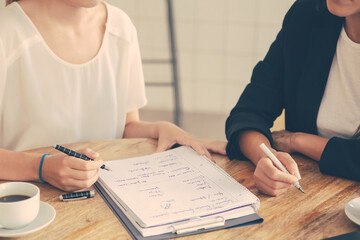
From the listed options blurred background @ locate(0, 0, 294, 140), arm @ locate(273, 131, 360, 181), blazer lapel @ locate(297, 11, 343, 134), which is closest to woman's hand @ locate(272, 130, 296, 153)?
arm @ locate(273, 131, 360, 181)

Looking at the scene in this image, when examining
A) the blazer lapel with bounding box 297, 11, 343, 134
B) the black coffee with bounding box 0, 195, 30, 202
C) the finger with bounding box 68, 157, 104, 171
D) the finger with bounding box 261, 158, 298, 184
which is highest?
the blazer lapel with bounding box 297, 11, 343, 134

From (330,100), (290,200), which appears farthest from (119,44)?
(290,200)

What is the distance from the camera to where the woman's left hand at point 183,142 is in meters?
1.42

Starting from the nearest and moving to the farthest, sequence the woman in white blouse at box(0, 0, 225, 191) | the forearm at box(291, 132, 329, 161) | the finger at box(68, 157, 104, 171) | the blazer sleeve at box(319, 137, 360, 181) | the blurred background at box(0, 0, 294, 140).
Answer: the finger at box(68, 157, 104, 171) → the blazer sleeve at box(319, 137, 360, 181) → the forearm at box(291, 132, 329, 161) → the woman in white blouse at box(0, 0, 225, 191) → the blurred background at box(0, 0, 294, 140)

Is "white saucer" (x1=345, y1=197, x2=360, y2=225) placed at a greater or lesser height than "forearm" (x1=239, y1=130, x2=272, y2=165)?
lesser

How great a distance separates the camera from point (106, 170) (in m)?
1.28

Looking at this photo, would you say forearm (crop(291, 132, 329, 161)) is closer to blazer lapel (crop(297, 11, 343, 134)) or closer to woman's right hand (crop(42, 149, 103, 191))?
blazer lapel (crop(297, 11, 343, 134))

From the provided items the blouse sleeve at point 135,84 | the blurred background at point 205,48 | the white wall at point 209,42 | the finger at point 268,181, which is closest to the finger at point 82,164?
the finger at point 268,181

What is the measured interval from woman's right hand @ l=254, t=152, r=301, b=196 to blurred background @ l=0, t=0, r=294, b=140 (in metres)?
2.57

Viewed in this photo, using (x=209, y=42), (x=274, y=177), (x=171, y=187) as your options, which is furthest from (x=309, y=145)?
(x=209, y=42)

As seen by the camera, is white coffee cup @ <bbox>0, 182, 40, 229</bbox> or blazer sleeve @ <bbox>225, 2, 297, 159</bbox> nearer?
white coffee cup @ <bbox>0, 182, 40, 229</bbox>

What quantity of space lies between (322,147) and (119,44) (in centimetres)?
79

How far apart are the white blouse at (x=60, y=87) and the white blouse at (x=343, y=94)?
0.68 metres

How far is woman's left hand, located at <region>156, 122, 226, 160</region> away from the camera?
1.42m
